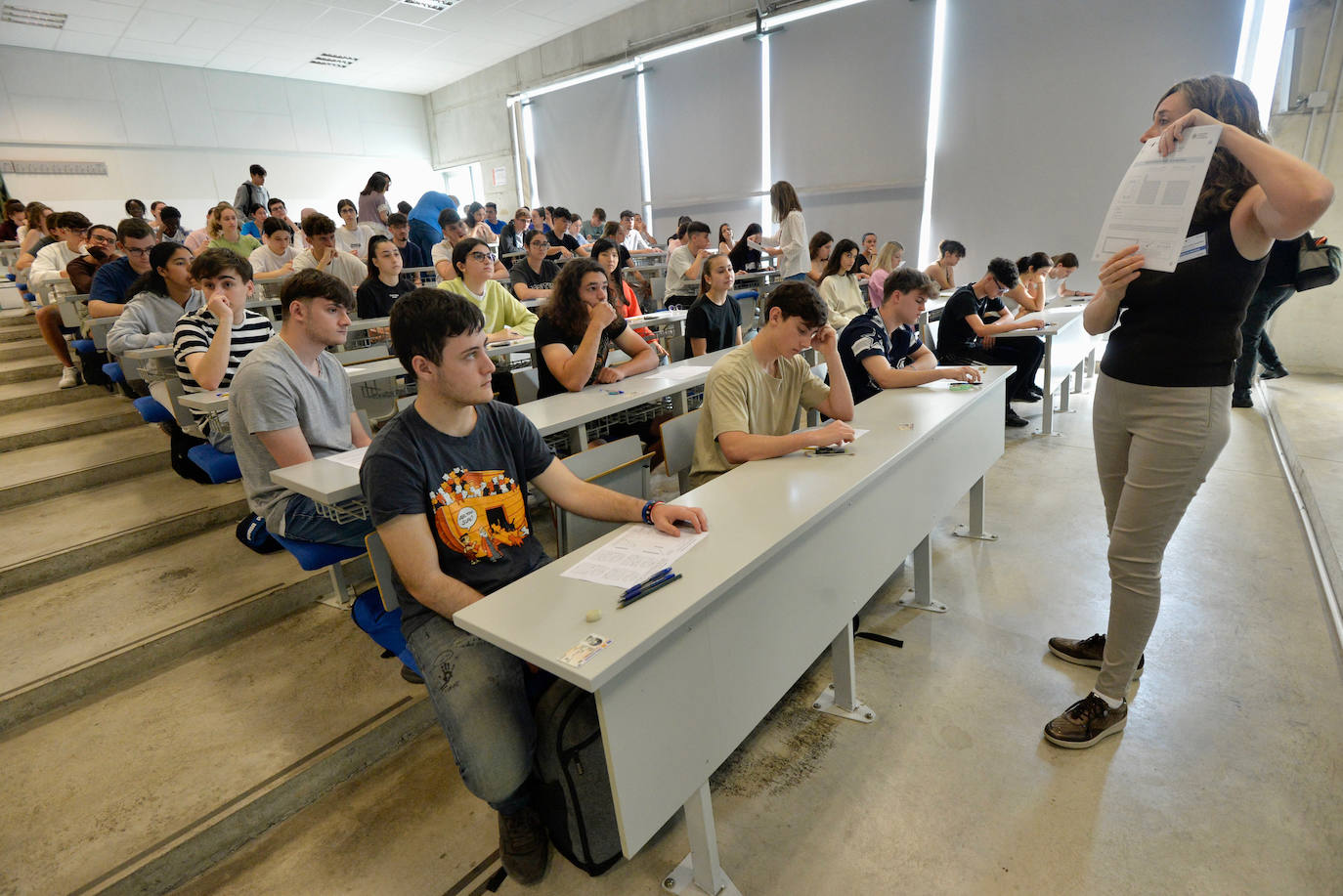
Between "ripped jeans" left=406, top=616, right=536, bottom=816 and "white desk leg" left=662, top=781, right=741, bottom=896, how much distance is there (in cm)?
34

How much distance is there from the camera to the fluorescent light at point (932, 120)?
256 inches

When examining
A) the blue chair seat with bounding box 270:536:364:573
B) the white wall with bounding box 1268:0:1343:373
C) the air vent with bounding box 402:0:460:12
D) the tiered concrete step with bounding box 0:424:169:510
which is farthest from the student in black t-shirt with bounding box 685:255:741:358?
the air vent with bounding box 402:0:460:12

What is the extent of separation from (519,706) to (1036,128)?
23.5ft

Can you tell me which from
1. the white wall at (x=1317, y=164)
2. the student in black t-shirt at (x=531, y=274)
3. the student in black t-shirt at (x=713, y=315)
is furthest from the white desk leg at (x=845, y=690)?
the white wall at (x=1317, y=164)

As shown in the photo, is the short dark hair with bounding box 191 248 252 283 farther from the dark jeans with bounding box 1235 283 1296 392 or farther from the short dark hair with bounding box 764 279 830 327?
the dark jeans with bounding box 1235 283 1296 392

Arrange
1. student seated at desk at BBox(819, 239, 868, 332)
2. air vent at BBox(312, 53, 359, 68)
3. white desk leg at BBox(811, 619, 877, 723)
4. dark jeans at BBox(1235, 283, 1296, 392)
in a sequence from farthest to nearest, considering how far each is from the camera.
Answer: air vent at BBox(312, 53, 359, 68)
student seated at desk at BBox(819, 239, 868, 332)
dark jeans at BBox(1235, 283, 1296, 392)
white desk leg at BBox(811, 619, 877, 723)

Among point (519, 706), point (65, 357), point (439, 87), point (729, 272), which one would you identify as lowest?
point (519, 706)

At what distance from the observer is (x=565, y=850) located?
1377 millimetres

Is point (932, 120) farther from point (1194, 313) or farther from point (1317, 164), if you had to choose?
point (1194, 313)

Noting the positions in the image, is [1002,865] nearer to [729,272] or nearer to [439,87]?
[729,272]

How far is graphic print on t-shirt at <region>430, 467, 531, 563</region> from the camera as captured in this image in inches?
53.5

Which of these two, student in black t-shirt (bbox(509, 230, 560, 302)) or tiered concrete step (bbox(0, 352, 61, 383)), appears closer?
tiered concrete step (bbox(0, 352, 61, 383))

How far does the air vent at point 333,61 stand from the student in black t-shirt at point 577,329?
8.96m

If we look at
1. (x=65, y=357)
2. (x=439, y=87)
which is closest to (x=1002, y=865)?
(x=65, y=357)
